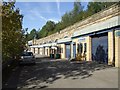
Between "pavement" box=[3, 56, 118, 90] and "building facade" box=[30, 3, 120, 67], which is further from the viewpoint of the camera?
"building facade" box=[30, 3, 120, 67]

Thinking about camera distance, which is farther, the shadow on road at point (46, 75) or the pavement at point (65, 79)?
the shadow on road at point (46, 75)

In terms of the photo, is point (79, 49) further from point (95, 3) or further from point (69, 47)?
point (95, 3)

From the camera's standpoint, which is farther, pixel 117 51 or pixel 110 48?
pixel 110 48

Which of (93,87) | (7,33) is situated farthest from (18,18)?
(93,87)

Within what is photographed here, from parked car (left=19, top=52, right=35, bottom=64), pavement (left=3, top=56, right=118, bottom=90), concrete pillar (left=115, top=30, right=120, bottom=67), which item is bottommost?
pavement (left=3, top=56, right=118, bottom=90)

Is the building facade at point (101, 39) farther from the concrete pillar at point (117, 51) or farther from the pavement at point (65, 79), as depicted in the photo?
the pavement at point (65, 79)

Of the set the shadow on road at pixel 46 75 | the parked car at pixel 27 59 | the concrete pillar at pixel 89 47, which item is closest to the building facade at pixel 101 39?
the concrete pillar at pixel 89 47

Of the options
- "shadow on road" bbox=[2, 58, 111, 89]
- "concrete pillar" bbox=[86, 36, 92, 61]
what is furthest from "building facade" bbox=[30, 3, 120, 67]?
"shadow on road" bbox=[2, 58, 111, 89]

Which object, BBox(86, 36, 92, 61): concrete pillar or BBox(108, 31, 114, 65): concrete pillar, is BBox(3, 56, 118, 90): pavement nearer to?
BBox(108, 31, 114, 65): concrete pillar

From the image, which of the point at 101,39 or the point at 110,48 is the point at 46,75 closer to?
the point at 110,48

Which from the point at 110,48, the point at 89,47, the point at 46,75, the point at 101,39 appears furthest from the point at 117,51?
the point at 89,47

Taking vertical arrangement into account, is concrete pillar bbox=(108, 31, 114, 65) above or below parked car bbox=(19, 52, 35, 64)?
above

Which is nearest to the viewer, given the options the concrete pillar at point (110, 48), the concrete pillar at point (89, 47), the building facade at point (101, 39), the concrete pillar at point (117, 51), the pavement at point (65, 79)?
the pavement at point (65, 79)

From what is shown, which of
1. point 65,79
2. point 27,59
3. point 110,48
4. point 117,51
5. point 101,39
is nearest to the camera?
point 65,79
